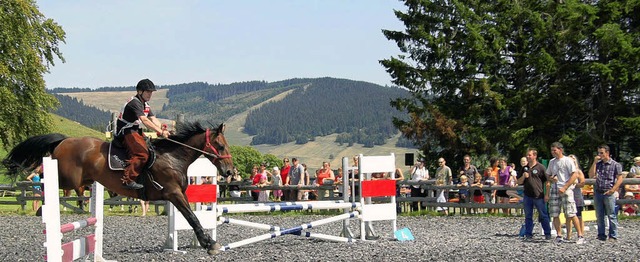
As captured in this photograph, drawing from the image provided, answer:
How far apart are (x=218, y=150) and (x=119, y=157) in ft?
5.01

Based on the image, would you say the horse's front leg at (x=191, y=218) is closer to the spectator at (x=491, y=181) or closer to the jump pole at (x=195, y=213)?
the jump pole at (x=195, y=213)

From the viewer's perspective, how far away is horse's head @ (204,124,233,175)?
12.6 metres

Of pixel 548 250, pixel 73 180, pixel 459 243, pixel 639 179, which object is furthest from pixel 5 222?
pixel 639 179

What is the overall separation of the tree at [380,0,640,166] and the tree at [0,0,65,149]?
16439mm

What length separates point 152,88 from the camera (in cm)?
1238

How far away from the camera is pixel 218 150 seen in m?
12.8

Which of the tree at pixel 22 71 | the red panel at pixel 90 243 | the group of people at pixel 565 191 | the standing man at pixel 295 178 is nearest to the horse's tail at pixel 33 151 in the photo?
the red panel at pixel 90 243

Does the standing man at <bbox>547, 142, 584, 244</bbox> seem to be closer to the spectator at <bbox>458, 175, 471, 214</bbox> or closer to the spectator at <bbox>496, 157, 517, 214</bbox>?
the spectator at <bbox>496, 157, 517, 214</bbox>

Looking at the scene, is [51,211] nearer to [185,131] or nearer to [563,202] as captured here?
[185,131]

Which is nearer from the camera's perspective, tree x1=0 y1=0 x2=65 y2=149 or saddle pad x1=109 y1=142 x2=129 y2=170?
saddle pad x1=109 y1=142 x2=129 y2=170

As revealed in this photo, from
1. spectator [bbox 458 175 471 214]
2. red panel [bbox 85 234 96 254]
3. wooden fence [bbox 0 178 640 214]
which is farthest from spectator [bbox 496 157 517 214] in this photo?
red panel [bbox 85 234 96 254]

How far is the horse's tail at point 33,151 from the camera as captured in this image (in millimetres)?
12359

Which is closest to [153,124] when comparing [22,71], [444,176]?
[444,176]

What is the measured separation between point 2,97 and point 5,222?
1521 centimetres
